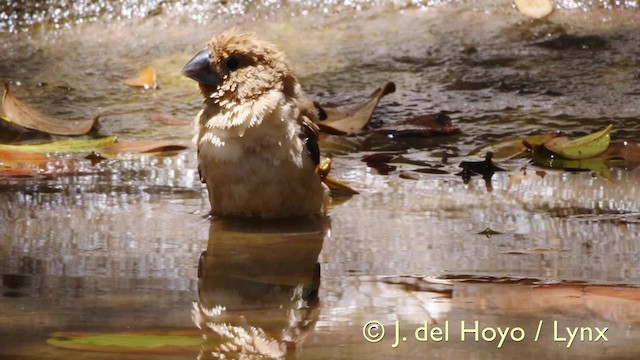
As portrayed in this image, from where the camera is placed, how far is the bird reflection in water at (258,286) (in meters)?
2.74

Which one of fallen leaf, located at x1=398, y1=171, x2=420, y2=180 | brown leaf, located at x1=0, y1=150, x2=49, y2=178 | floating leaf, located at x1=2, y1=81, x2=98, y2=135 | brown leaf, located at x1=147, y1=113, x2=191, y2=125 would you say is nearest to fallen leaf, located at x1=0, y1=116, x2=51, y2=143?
floating leaf, located at x1=2, y1=81, x2=98, y2=135

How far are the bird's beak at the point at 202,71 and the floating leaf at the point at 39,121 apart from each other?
1.21 metres

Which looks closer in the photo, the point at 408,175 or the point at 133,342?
the point at 133,342

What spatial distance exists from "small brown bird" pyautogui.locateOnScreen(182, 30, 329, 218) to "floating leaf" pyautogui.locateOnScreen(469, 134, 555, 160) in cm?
113

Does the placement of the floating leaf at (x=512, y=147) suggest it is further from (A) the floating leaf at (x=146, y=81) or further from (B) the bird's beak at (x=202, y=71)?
(A) the floating leaf at (x=146, y=81)

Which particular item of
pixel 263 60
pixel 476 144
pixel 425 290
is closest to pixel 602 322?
pixel 425 290

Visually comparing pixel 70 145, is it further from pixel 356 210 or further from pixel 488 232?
pixel 488 232

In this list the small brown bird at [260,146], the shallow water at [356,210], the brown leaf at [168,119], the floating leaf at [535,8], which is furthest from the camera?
the floating leaf at [535,8]

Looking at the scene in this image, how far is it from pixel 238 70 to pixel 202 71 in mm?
147

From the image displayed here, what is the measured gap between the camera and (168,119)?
5.89 m

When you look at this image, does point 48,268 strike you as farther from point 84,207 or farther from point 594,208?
point 594,208

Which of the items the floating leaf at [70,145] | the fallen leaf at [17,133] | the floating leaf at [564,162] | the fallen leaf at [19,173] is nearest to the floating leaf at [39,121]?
the fallen leaf at [17,133]

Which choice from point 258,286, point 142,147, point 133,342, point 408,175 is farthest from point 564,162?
point 133,342

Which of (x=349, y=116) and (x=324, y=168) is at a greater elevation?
(x=349, y=116)
